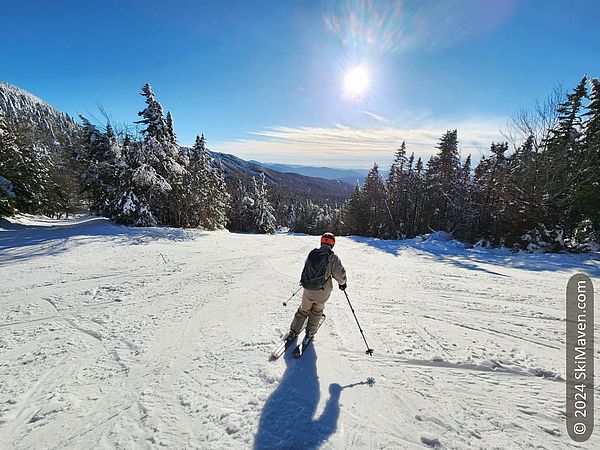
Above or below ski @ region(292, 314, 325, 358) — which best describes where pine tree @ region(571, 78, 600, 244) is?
above

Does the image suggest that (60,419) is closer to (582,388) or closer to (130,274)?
(130,274)

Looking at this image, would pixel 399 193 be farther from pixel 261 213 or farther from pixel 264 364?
pixel 264 364

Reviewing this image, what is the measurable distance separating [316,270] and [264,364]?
64.2 inches

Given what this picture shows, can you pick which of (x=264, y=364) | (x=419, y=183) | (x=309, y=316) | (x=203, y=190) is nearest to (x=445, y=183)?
(x=419, y=183)

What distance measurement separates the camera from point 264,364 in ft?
13.0

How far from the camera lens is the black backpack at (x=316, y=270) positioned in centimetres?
425

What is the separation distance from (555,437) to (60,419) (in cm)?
544

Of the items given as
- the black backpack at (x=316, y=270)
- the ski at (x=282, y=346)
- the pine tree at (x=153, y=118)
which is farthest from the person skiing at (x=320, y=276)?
the pine tree at (x=153, y=118)

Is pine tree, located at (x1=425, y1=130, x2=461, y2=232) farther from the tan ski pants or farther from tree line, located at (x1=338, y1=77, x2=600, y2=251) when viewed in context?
the tan ski pants

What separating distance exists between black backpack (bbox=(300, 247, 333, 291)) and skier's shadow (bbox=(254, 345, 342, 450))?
49.0 inches

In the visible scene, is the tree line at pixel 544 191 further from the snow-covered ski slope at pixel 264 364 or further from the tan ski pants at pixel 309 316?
the tan ski pants at pixel 309 316

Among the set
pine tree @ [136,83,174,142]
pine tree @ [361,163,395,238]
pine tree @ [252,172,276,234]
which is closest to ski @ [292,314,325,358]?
pine tree @ [136,83,174,142]

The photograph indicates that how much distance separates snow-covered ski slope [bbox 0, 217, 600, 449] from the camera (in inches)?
111

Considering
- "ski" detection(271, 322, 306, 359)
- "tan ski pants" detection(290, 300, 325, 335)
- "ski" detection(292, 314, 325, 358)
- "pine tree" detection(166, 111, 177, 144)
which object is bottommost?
"ski" detection(271, 322, 306, 359)
